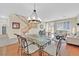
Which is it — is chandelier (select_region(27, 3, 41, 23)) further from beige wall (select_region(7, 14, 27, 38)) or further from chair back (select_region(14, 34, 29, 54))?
chair back (select_region(14, 34, 29, 54))

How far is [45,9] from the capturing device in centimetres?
203

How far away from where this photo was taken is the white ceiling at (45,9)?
201 cm

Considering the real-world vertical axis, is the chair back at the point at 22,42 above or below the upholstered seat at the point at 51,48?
above

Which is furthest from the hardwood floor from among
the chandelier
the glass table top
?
the chandelier

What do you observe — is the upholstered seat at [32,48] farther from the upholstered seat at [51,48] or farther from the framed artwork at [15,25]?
the framed artwork at [15,25]

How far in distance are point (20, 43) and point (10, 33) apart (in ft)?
0.84

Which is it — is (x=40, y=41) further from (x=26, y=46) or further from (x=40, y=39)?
(x=26, y=46)

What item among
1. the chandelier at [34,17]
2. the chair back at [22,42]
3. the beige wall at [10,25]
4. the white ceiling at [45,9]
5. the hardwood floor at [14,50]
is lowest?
the hardwood floor at [14,50]

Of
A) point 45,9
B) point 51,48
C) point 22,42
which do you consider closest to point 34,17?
point 45,9

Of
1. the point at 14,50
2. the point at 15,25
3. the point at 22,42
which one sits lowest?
the point at 14,50

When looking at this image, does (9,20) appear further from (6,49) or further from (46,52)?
(46,52)

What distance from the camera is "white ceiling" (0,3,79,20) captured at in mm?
2008

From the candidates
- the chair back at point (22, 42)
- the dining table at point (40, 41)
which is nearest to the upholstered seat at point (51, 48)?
the dining table at point (40, 41)

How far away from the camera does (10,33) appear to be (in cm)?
199
